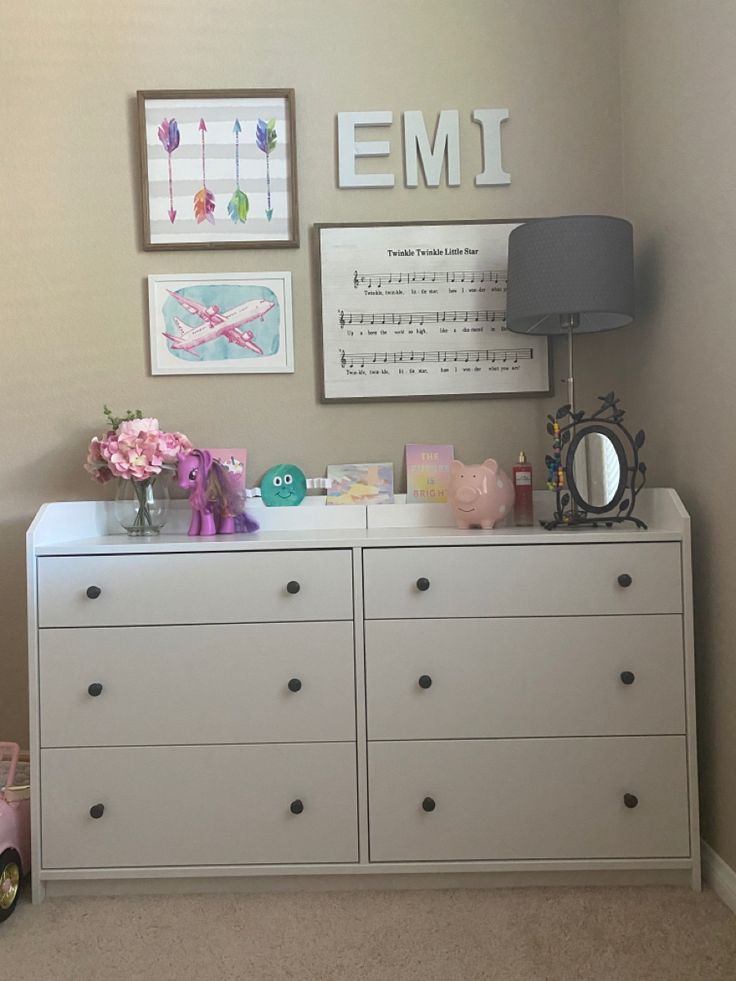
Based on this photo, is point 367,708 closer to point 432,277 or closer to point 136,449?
point 136,449

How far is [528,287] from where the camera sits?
220cm

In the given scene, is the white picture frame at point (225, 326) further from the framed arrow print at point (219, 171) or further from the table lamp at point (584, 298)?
the table lamp at point (584, 298)

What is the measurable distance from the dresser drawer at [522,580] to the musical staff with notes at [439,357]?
0.72m

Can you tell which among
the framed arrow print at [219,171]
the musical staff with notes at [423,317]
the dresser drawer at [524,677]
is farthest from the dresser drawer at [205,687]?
the framed arrow print at [219,171]

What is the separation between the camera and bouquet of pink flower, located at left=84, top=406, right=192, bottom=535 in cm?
225

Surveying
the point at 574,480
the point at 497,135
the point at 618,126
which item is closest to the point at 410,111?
the point at 497,135

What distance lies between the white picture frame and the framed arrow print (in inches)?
4.5

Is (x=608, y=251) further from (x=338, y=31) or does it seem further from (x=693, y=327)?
(x=338, y=31)

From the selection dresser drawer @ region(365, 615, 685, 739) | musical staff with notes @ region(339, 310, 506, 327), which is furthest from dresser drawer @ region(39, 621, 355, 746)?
musical staff with notes @ region(339, 310, 506, 327)

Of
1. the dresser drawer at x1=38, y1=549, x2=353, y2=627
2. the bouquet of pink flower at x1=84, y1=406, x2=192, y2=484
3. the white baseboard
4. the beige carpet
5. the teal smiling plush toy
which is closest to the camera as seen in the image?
the beige carpet

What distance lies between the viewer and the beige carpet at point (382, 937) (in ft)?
5.57

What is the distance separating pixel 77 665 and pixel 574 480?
4.27 ft

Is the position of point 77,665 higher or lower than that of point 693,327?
lower

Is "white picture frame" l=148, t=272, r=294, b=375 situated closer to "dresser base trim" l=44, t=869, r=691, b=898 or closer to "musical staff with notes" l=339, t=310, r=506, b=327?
"musical staff with notes" l=339, t=310, r=506, b=327
